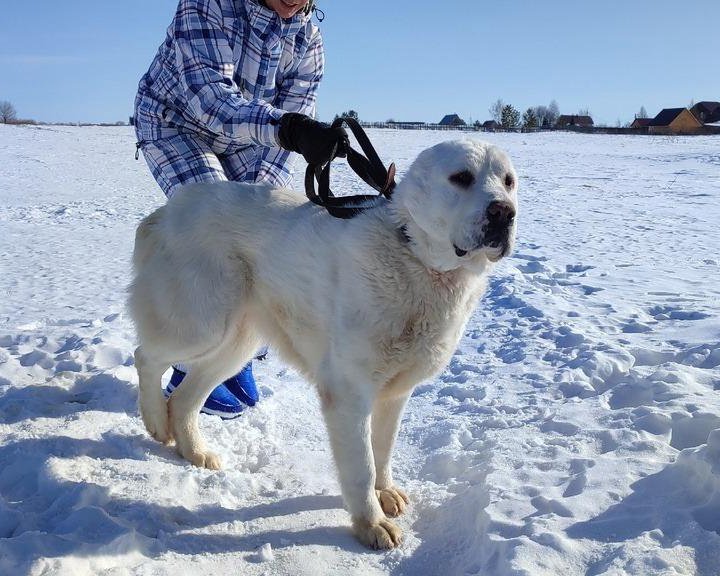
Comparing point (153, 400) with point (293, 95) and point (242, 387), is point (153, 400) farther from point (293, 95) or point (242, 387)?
point (293, 95)

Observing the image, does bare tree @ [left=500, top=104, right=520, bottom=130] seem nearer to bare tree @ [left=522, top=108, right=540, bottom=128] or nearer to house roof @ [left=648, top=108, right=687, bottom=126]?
bare tree @ [left=522, top=108, right=540, bottom=128]

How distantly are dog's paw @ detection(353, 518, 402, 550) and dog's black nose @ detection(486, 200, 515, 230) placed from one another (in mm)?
1307

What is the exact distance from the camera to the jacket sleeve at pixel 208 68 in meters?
3.53

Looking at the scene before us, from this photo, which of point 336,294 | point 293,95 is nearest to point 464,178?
point 336,294

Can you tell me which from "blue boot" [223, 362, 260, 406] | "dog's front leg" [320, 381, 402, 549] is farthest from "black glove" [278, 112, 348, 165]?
"blue boot" [223, 362, 260, 406]

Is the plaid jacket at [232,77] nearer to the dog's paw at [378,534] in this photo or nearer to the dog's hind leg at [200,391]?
the dog's hind leg at [200,391]

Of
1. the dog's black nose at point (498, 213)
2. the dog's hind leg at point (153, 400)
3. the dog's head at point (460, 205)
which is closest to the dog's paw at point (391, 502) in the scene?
the dog's head at point (460, 205)

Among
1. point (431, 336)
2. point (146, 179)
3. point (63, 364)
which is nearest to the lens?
point (431, 336)

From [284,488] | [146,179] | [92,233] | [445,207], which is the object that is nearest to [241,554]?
[284,488]

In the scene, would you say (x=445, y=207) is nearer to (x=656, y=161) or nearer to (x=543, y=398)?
(x=543, y=398)

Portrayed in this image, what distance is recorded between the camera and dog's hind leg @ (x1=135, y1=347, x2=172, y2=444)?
349 centimetres

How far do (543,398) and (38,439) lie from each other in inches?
110

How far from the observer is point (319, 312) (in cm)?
296

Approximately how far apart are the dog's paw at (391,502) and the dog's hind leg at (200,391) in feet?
2.97
